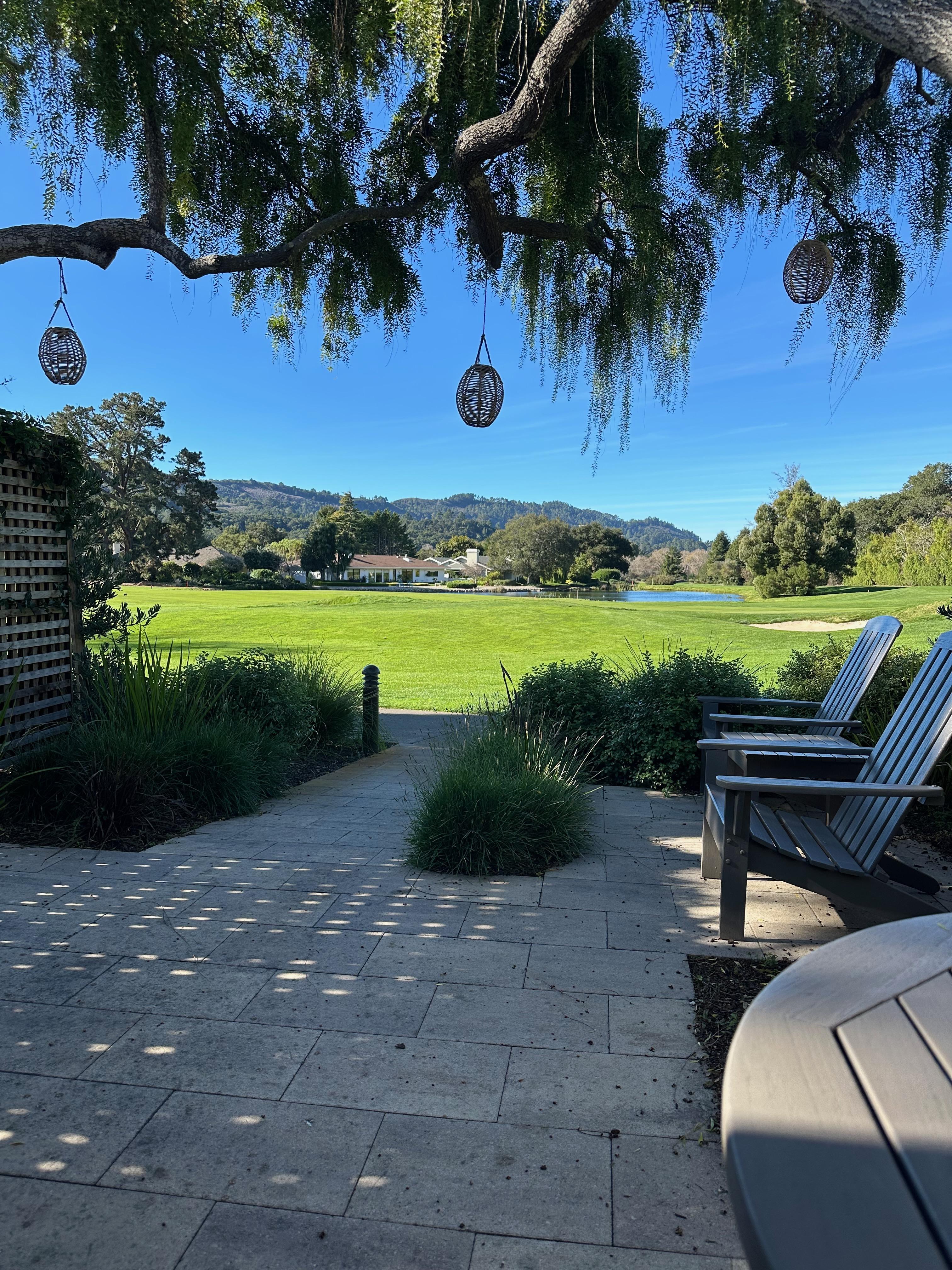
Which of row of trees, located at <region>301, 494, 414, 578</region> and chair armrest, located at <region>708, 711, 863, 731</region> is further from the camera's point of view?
row of trees, located at <region>301, 494, 414, 578</region>

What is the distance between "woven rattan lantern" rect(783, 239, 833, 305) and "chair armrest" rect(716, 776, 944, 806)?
274 cm

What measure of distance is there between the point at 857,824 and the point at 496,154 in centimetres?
312

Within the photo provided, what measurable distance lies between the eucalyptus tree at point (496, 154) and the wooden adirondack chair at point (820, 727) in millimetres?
1584

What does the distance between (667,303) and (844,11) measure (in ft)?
8.28

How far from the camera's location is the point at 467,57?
3746mm

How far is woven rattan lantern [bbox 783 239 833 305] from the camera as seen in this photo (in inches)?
158

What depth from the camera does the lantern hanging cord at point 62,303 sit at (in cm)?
475

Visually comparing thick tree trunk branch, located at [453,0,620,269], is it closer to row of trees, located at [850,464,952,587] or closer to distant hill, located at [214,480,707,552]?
row of trees, located at [850,464,952,587]

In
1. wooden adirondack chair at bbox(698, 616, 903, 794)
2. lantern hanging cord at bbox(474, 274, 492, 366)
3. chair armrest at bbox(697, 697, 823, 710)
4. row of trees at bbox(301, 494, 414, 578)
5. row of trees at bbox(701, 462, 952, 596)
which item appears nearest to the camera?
wooden adirondack chair at bbox(698, 616, 903, 794)

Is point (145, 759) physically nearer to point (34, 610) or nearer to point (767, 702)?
point (34, 610)

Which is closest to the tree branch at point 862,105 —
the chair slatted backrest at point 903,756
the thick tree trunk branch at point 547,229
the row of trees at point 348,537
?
the thick tree trunk branch at point 547,229

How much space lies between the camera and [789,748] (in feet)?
11.1

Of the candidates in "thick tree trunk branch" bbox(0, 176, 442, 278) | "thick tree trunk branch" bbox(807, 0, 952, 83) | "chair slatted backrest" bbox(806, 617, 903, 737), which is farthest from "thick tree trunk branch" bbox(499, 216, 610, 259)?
"chair slatted backrest" bbox(806, 617, 903, 737)

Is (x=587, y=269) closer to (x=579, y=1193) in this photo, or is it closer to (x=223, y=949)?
(x=223, y=949)
